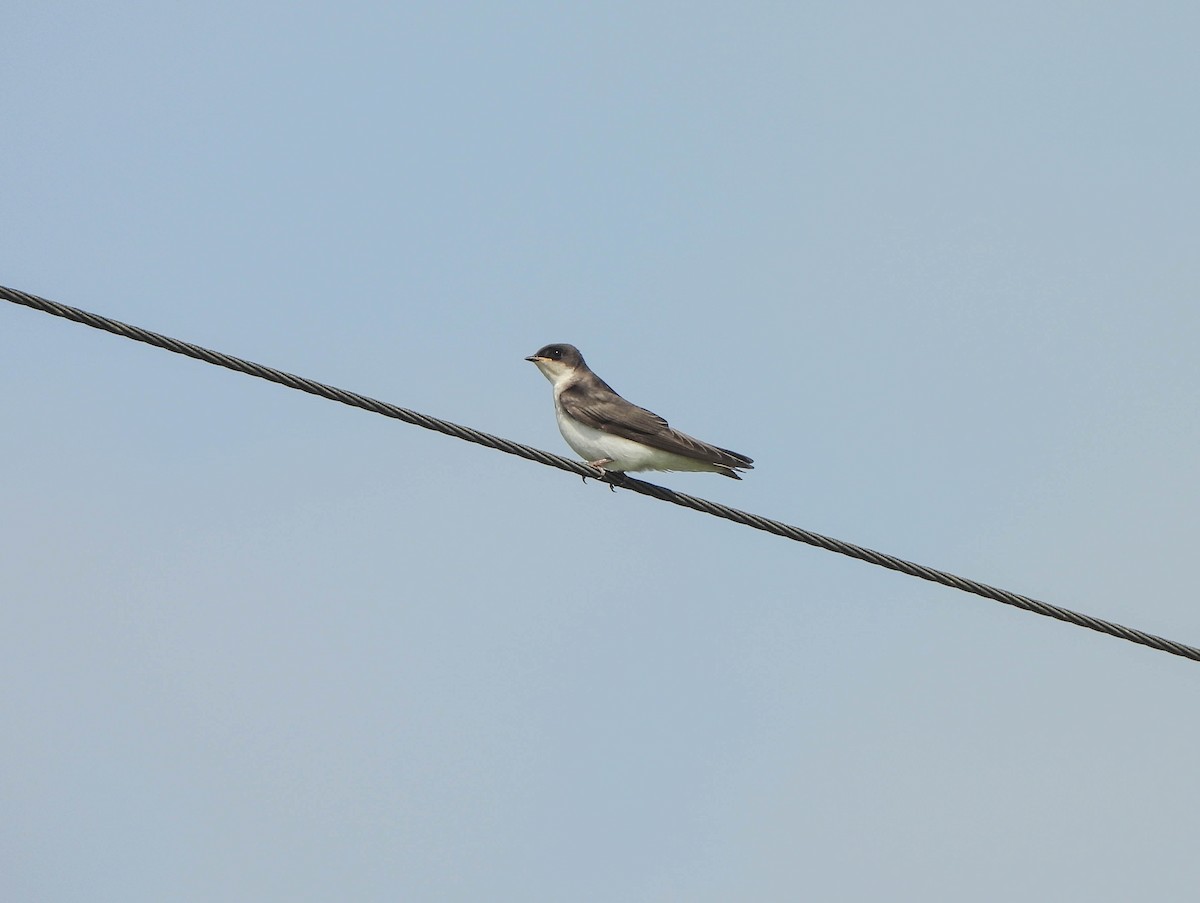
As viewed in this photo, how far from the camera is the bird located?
12375 mm

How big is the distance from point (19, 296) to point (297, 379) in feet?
4.37

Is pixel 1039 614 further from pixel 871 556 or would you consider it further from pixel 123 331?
pixel 123 331

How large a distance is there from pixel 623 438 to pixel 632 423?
0.14m

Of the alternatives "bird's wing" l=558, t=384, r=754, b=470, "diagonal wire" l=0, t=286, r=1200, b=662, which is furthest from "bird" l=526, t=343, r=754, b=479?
"diagonal wire" l=0, t=286, r=1200, b=662

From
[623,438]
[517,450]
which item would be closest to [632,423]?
[623,438]

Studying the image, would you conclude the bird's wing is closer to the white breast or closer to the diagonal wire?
the white breast

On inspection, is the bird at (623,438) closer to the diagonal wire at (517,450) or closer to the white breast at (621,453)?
the white breast at (621,453)

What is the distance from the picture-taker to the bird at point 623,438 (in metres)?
12.4

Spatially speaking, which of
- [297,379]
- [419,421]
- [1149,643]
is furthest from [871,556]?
[297,379]

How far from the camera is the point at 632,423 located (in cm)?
1294

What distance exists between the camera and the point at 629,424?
1294 cm

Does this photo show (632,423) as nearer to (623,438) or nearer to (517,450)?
(623,438)

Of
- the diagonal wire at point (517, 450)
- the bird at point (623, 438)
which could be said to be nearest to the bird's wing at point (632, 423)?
the bird at point (623, 438)

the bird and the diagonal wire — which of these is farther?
the bird
